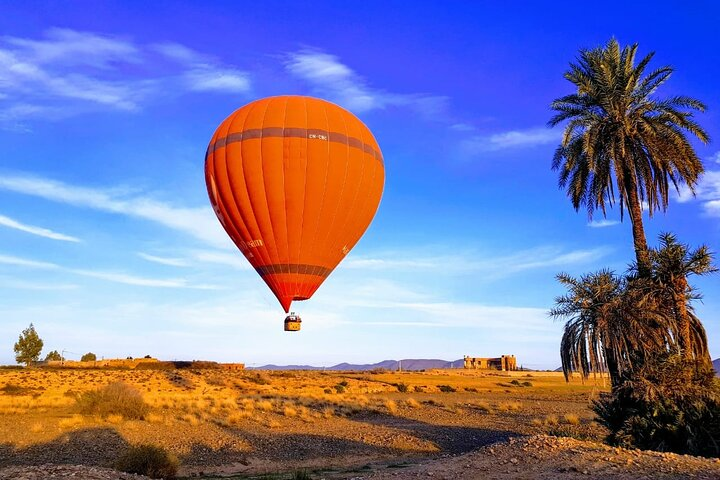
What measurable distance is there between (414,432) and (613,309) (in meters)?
11.8

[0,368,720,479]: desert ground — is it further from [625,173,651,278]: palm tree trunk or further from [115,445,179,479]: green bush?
[625,173,651,278]: palm tree trunk

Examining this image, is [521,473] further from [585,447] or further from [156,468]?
[156,468]

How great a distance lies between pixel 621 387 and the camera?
17.2 meters

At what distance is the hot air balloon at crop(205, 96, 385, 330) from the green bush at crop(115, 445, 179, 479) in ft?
49.7

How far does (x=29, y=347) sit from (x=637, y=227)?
101 m

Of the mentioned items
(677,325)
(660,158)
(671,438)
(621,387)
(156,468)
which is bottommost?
(156,468)

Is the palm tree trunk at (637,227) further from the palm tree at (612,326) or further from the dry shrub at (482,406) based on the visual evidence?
the dry shrub at (482,406)

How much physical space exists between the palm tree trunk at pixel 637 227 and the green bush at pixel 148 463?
1770 centimetres

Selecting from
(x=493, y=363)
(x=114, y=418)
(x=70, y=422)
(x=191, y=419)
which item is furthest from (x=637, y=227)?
(x=493, y=363)

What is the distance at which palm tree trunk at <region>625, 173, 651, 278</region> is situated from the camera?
20609 mm

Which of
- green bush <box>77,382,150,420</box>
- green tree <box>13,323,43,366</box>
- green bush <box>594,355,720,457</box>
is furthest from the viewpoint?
green tree <box>13,323,43,366</box>

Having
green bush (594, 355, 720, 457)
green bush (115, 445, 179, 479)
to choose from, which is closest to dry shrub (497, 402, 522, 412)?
green bush (594, 355, 720, 457)

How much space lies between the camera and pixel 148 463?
680 inches

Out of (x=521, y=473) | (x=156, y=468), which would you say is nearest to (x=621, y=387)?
(x=521, y=473)
